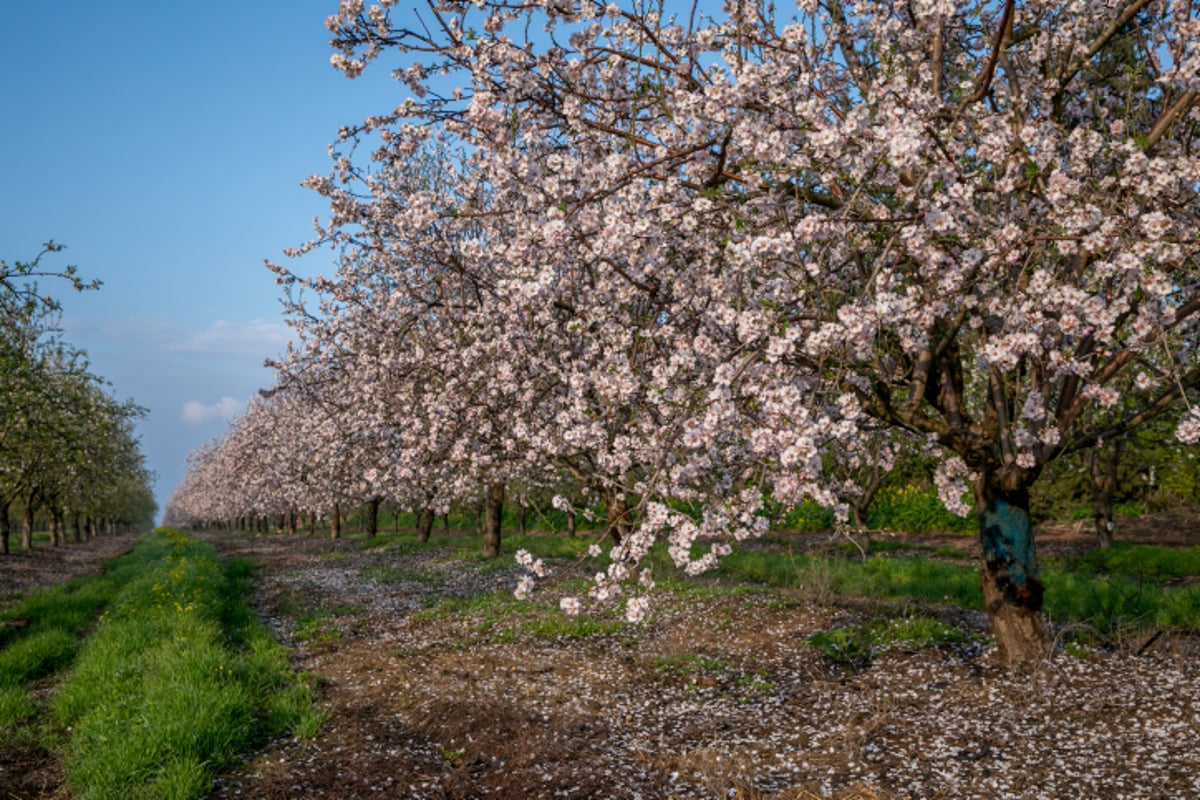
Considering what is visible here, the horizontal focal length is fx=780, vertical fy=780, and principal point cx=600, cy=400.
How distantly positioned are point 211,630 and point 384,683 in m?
3.54

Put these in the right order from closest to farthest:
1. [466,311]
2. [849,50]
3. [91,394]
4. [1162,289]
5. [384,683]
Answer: [1162,289] → [849,50] → [384,683] → [466,311] → [91,394]

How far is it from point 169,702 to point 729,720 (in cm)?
584

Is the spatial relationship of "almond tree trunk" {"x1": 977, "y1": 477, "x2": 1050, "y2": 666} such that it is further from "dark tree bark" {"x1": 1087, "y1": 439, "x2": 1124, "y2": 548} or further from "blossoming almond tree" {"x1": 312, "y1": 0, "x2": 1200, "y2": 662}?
"dark tree bark" {"x1": 1087, "y1": 439, "x2": 1124, "y2": 548}

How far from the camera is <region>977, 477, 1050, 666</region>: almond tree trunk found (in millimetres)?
8523

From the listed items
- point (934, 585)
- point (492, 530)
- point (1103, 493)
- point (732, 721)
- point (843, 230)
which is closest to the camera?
point (843, 230)

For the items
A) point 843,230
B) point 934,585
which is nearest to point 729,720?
point 843,230

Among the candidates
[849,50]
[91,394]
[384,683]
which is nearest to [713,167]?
[849,50]

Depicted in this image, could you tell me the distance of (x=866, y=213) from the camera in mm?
6961

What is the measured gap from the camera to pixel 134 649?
37.3 feet

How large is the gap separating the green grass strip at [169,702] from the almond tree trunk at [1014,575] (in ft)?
24.9

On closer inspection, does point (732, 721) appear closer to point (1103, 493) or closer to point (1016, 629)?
point (1016, 629)

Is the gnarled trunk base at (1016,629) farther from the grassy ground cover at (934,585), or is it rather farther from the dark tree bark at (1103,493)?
the dark tree bark at (1103,493)

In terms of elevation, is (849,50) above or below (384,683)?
above

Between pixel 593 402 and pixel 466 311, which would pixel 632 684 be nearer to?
pixel 593 402
